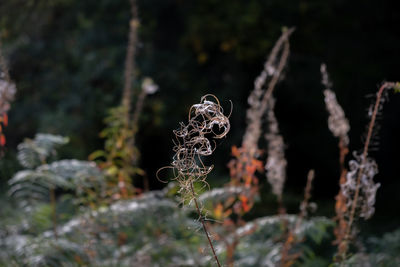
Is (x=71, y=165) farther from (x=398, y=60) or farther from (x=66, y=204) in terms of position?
(x=398, y=60)

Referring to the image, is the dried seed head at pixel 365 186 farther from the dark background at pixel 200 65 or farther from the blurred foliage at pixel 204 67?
the dark background at pixel 200 65

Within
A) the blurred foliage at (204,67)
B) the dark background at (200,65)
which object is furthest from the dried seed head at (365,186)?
the dark background at (200,65)

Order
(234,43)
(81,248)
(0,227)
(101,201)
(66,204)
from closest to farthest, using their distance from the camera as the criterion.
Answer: (81,248), (0,227), (101,201), (66,204), (234,43)

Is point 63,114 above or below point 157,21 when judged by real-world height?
below

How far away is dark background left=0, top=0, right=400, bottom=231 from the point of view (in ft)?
20.0

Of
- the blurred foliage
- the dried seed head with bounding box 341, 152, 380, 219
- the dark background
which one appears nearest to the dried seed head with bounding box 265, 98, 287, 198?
the dried seed head with bounding box 341, 152, 380, 219

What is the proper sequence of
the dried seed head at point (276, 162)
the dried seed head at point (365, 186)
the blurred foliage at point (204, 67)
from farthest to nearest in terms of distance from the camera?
the blurred foliage at point (204, 67) < the dried seed head at point (276, 162) < the dried seed head at point (365, 186)

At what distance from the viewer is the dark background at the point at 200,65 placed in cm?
610

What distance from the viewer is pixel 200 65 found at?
21.8 feet

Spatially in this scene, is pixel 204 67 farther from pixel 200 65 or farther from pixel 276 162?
pixel 276 162

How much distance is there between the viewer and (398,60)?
21.9 feet

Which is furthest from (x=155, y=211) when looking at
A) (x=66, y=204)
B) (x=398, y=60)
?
(x=398, y=60)

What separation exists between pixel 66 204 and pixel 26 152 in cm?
130

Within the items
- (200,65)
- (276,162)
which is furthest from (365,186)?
(200,65)
